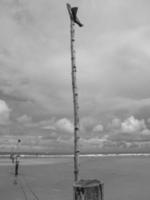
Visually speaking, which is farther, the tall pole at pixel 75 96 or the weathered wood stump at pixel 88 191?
the tall pole at pixel 75 96

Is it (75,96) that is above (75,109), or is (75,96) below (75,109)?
above

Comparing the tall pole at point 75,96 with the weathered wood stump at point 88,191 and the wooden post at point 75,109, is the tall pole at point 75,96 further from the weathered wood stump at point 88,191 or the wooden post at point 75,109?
the weathered wood stump at point 88,191

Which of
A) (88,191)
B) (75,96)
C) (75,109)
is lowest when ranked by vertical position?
(88,191)

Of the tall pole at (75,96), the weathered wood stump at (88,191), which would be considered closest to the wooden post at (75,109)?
the tall pole at (75,96)

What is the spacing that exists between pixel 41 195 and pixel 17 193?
2.14 meters

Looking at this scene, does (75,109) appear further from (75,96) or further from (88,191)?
(88,191)

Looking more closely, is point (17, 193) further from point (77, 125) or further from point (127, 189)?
point (77, 125)

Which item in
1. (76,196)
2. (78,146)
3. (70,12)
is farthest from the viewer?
(70,12)

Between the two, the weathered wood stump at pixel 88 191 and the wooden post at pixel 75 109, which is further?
the wooden post at pixel 75 109

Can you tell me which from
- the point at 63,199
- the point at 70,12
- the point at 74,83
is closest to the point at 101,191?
the point at 74,83

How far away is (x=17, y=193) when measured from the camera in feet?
60.1

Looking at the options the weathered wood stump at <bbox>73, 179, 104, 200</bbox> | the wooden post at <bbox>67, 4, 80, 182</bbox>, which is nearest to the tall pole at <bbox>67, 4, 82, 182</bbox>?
the wooden post at <bbox>67, 4, 80, 182</bbox>

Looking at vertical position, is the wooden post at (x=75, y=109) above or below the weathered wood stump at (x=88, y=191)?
above

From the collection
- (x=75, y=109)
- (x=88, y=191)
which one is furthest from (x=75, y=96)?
(x=88, y=191)
